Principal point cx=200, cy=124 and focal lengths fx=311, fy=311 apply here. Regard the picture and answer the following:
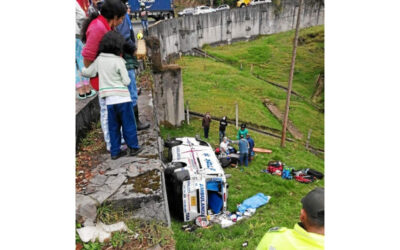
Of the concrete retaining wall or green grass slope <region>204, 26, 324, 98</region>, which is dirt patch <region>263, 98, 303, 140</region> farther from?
the concrete retaining wall

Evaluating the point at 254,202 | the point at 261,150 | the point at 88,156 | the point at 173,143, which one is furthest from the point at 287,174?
the point at 88,156

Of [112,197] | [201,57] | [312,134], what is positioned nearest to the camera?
[112,197]

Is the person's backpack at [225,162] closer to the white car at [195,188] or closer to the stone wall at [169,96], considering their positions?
the white car at [195,188]

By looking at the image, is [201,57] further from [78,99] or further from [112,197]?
[112,197]

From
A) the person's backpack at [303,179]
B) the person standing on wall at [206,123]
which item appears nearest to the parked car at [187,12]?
the person standing on wall at [206,123]

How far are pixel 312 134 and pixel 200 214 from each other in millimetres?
10027

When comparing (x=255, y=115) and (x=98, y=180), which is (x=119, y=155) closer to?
(x=98, y=180)

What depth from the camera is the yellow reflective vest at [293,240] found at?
5.70 ft

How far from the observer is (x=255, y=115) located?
612 inches

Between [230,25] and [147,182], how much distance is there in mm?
27580

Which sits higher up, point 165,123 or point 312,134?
point 165,123

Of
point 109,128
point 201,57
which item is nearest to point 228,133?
point 109,128

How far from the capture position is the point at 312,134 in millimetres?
14625

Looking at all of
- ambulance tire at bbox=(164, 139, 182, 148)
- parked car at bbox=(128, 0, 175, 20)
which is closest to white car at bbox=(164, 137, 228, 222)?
ambulance tire at bbox=(164, 139, 182, 148)
